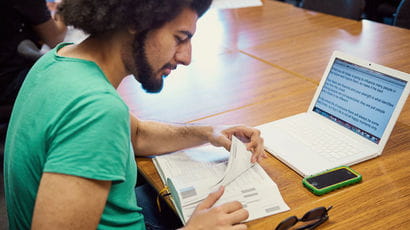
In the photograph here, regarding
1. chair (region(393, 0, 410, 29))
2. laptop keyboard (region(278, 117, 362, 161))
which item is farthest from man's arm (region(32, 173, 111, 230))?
chair (region(393, 0, 410, 29))

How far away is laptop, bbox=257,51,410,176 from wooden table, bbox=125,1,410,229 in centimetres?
5

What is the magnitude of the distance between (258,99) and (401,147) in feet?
1.82

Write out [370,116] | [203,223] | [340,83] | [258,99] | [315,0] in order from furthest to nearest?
[315,0], [258,99], [340,83], [370,116], [203,223]

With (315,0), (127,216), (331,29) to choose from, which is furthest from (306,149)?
(315,0)

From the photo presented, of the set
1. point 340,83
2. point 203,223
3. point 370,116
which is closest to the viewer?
point 203,223

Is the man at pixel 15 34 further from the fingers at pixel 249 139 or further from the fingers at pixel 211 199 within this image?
the fingers at pixel 211 199

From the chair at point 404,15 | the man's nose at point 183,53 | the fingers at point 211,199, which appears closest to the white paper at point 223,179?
the fingers at point 211,199

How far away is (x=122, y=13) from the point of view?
85 cm

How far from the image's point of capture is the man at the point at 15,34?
6.77 feet

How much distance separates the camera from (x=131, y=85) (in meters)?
1.78

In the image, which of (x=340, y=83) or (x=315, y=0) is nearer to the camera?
(x=340, y=83)

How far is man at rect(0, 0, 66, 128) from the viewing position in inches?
81.2

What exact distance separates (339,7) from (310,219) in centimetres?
221

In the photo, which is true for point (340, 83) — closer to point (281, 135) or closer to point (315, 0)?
point (281, 135)
